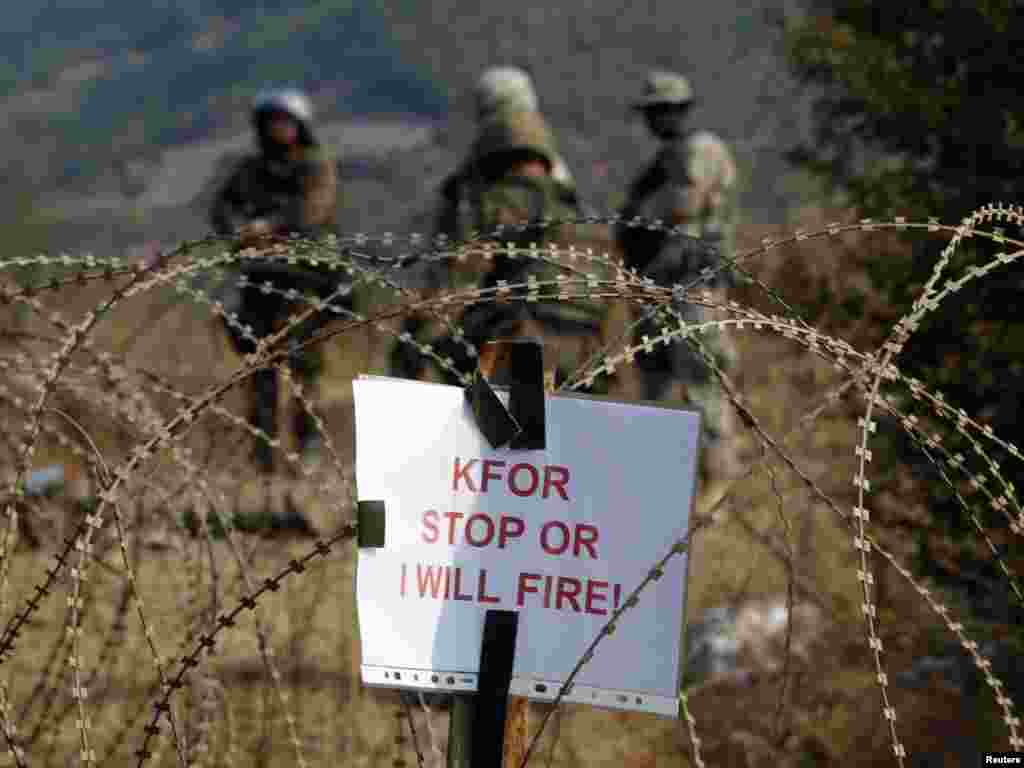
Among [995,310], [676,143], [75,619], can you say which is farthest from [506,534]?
[676,143]

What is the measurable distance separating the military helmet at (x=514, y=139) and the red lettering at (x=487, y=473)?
405 cm

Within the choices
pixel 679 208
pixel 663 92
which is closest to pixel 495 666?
pixel 679 208

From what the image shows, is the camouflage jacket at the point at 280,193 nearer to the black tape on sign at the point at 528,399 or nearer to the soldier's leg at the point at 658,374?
the soldier's leg at the point at 658,374

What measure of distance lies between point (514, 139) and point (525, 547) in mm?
4155

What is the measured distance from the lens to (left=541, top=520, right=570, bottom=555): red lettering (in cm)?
232

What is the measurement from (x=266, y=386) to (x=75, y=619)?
593 cm

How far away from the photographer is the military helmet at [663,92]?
7031 millimetres

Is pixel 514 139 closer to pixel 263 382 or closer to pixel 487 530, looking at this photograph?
pixel 263 382

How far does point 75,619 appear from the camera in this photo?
2059mm

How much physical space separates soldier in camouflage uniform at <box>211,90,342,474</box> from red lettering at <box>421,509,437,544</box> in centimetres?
542

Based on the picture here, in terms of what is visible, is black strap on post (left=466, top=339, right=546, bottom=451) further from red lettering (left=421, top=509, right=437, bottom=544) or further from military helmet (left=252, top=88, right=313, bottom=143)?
military helmet (left=252, top=88, right=313, bottom=143)

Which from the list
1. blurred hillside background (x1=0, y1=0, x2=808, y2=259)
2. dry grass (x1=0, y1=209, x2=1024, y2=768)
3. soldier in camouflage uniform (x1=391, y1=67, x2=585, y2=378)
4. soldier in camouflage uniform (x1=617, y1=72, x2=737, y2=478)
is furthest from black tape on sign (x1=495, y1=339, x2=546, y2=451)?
blurred hillside background (x1=0, y1=0, x2=808, y2=259)

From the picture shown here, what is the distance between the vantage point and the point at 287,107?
7676mm

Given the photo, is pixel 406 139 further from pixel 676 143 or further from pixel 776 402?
pixel 676 143
